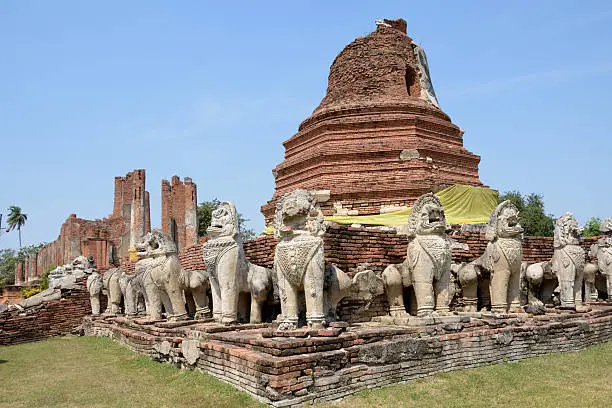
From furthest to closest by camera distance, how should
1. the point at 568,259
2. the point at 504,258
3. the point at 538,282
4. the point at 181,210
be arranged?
the point at 181,210, the point at 538,282, the point at 568,259, the point at 504,258

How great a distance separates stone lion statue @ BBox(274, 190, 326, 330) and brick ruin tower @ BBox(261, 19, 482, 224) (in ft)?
20.9

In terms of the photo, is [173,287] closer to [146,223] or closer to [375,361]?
[375,361]

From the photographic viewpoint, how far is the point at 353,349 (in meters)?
5.35

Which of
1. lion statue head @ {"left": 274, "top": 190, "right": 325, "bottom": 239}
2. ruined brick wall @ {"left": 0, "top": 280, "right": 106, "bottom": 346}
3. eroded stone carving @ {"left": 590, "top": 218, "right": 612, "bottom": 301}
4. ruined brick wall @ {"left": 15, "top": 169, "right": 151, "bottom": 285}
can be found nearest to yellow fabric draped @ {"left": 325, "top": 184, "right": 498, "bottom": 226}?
eroded stone carving @ {"left": 590, "top": 218, "right": 612, "bottom": 301}

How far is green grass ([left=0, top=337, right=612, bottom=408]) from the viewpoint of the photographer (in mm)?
5012

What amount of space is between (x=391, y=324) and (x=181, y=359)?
2768 millimetres

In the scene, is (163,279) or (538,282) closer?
(163,279)

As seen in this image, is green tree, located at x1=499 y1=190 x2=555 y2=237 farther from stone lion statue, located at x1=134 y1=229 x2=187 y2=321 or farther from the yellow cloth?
stone lion statue, located at x1=134 y1=229 x2=187 y2=321

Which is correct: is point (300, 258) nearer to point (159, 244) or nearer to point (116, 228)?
point (159, 244)

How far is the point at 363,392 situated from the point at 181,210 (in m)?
27.2

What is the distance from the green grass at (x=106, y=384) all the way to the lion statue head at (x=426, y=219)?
341 cm

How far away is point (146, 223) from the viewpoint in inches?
1244

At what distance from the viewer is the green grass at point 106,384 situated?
5.21 m

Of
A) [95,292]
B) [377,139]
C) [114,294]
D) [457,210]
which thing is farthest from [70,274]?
[457,210]
